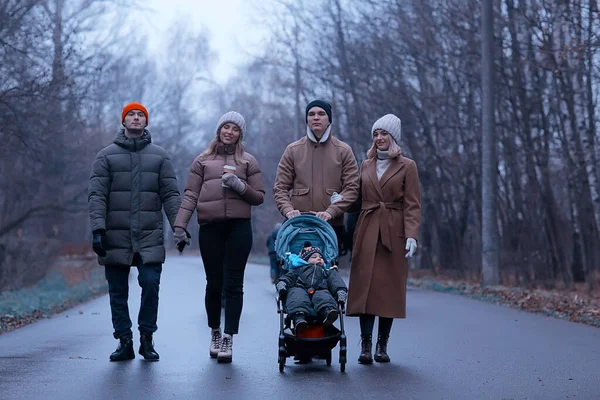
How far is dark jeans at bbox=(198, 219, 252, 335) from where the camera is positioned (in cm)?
944

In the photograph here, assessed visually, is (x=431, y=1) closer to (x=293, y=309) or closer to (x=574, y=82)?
(x=574, y=82)

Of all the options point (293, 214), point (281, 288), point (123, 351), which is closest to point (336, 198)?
point (293, 214)

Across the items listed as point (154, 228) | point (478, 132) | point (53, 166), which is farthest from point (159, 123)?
point (154, 228)

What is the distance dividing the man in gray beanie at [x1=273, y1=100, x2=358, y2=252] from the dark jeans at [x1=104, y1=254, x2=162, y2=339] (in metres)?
1.30

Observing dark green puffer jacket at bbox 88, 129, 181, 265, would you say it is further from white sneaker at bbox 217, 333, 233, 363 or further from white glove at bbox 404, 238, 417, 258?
white glove at bbox 404, 238, 417, 258

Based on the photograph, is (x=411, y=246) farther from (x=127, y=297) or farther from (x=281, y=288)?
(x=127, y=297)

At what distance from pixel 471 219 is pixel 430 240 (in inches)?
54.3

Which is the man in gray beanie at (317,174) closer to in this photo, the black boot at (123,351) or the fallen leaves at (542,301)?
the black boot at (123,351)

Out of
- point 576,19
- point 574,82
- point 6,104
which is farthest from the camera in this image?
point 574,82

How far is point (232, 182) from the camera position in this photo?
30.2 ft

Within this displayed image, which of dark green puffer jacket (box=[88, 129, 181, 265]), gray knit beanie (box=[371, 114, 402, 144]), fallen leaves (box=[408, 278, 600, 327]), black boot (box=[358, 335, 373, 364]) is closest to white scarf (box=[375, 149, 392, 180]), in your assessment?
gray knit beanie (box=[371, 114, 402, 144])

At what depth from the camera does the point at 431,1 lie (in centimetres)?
2536

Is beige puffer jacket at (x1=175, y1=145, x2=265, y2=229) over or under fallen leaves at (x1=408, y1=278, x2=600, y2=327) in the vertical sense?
over

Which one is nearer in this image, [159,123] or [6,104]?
[6,104]
